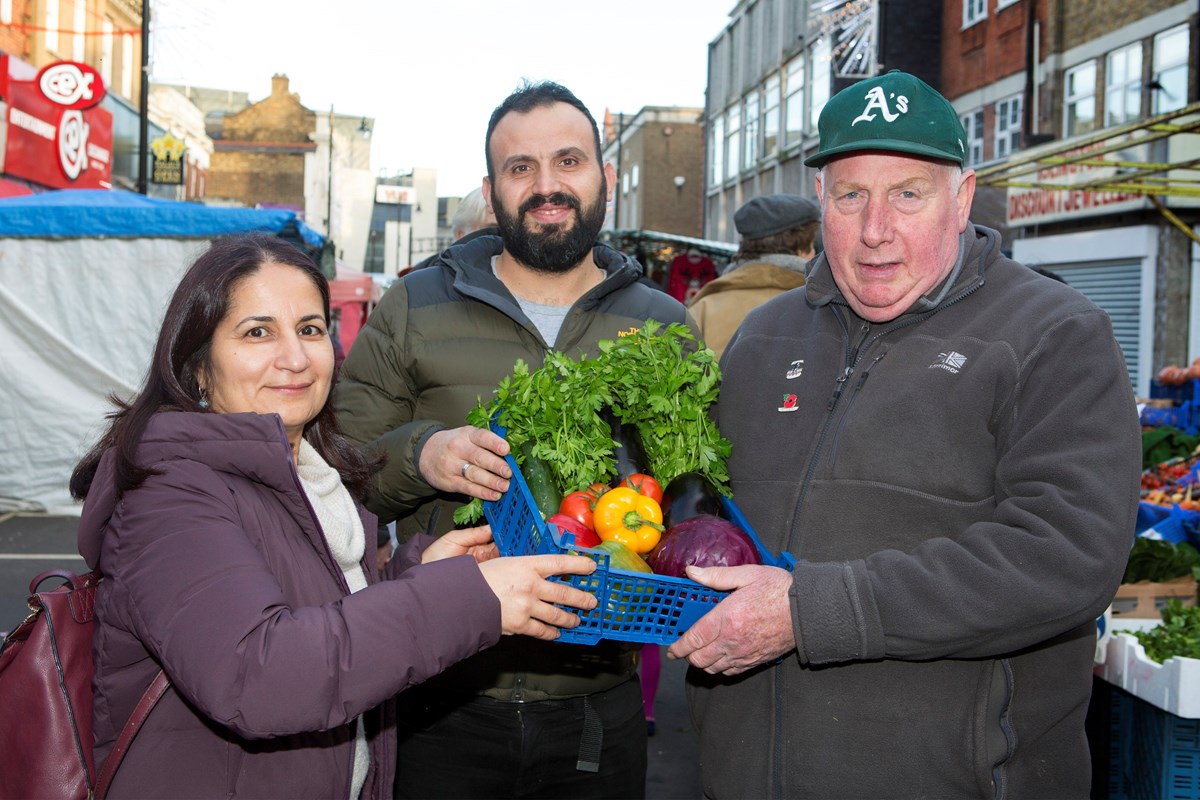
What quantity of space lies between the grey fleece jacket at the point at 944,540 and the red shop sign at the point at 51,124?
47.2ft

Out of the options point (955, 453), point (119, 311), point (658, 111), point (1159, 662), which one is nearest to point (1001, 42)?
point (119, 311)

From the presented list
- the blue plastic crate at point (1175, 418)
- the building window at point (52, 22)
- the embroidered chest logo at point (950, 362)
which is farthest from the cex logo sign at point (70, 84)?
the embroidered chest logo at point (950, 362)

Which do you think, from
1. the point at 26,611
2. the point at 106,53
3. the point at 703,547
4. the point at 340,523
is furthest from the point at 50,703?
the point at 106,53

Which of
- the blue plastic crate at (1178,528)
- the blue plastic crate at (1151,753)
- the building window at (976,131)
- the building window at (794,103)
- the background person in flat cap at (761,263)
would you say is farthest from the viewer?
the building window at (794,103)

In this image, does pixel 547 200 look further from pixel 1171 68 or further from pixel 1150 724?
pixel 1171 68

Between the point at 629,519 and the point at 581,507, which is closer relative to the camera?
the point at 629,519

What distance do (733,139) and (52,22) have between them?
27546 millimetres

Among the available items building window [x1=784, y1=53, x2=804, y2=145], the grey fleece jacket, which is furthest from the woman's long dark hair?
building window [x1=784, y1=53, x2=804, y2=145]

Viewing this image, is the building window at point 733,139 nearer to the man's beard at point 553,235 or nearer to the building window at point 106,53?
the building window at point 106,53

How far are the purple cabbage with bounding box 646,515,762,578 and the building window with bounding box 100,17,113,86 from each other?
20.2m

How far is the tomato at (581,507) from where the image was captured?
2.50 meters

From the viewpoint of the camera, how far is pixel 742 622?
7.11ft

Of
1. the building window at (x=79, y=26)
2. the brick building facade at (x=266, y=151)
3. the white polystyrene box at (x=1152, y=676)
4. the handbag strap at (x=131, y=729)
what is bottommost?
the white polystyrene box at (x=1152, y=676)

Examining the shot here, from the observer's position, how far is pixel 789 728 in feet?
7.85
